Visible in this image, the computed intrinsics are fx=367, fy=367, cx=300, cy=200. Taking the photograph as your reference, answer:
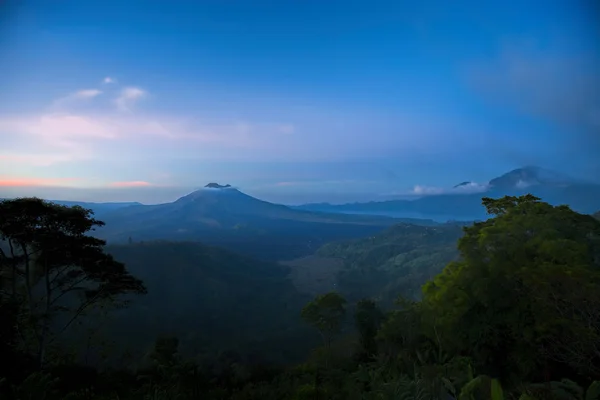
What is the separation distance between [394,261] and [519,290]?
432 feet

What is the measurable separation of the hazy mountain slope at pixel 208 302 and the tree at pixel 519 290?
46456 mm

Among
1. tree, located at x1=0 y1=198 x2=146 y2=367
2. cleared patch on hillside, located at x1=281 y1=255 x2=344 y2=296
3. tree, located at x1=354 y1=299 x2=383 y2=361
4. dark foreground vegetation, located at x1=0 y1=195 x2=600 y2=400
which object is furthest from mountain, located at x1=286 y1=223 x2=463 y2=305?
tree, located at x1=0 y1=198 x2=146 y2=367

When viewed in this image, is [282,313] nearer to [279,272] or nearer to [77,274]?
[279,272]

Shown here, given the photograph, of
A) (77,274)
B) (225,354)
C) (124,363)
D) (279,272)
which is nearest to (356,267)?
(279,272)

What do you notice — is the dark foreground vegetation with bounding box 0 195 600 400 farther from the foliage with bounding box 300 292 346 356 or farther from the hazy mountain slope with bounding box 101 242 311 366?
the hazy mountain slope with bounding box 101 242 311 366

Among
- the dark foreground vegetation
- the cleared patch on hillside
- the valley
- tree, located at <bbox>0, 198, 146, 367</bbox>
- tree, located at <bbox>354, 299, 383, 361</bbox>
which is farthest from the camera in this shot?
the cleared patch on hillside

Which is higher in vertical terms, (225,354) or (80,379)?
(80,379)

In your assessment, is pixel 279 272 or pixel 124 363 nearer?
pixel 124 363

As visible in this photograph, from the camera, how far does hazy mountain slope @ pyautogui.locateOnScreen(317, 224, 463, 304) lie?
102 m

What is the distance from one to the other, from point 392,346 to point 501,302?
30.1 feet

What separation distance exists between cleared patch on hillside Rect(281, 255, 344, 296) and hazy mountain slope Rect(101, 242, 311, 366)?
202 inches

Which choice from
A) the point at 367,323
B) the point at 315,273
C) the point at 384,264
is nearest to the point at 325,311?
the point at 367,323

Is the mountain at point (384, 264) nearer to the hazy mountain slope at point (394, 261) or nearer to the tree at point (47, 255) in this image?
the hazy mountain slope at point (394, 261)

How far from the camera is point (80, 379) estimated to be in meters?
12.5
